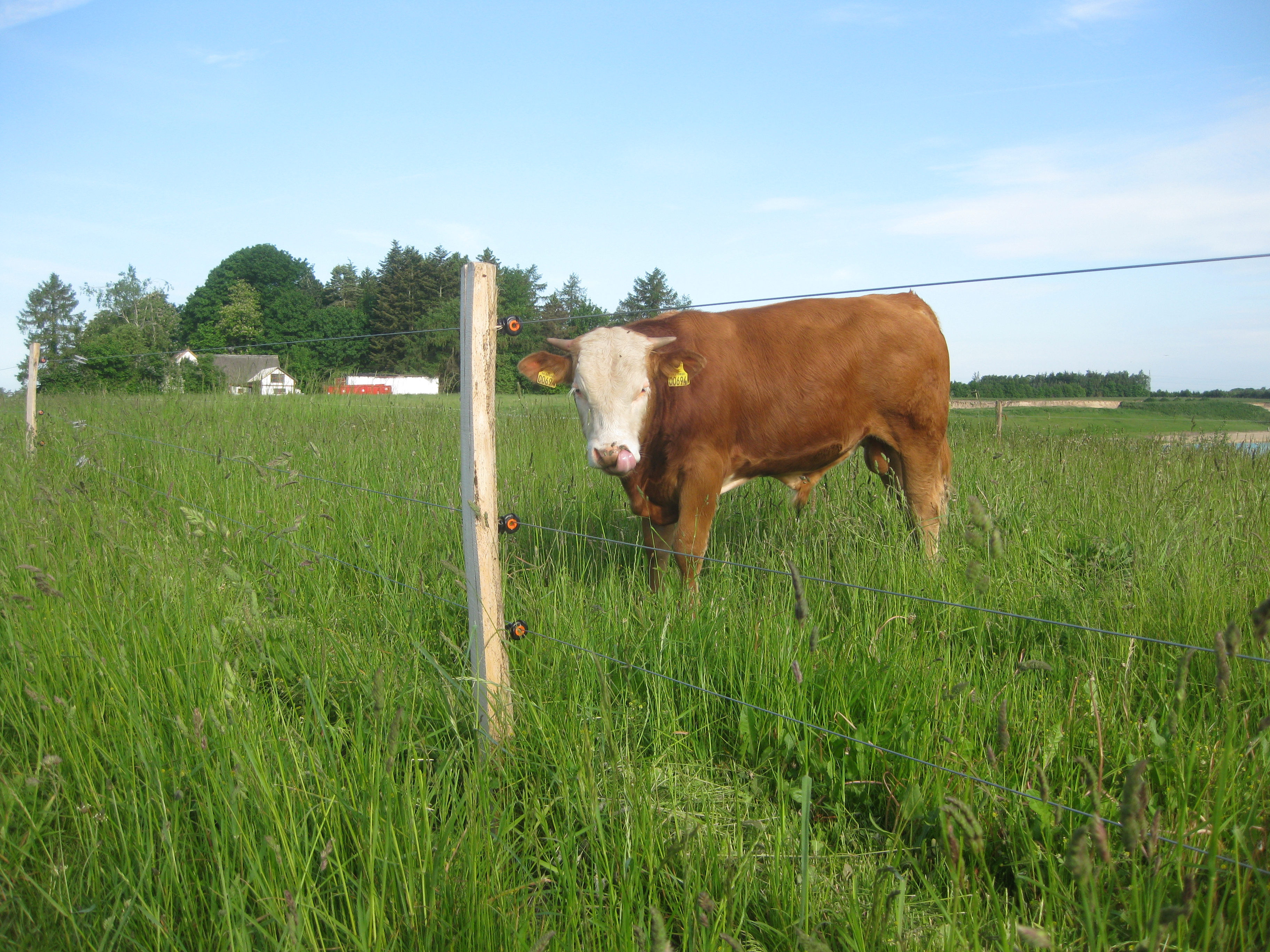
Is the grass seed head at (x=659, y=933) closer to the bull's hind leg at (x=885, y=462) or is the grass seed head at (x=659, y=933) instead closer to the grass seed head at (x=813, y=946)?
the grass seed head at (x=813, y=946)

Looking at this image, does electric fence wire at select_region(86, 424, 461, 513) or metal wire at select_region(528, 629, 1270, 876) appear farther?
electric fence wire at select_region(86, 424, 461, 513)

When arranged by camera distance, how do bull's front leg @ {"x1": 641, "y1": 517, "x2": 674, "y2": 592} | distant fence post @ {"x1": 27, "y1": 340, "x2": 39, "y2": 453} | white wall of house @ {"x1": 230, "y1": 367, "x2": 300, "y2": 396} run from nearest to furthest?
bull's front leg @ {"x1": 641, "y1": 517, "x2": 674, "y2": 592}
distant fence post @ {"x1": 27, "y1": 340, "x2": 39, "y2": 453}
white wall of house @ {"x1": 230, "y1": 367, "x2": 300, "y2": 396}

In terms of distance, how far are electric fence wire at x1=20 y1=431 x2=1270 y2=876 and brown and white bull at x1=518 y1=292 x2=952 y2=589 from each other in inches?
42.5

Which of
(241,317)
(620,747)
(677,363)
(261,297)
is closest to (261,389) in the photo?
(677,363)

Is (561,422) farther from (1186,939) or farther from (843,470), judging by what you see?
(1186,939)

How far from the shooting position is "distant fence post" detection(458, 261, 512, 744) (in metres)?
2.44

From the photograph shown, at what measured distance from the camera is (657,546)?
4703mm

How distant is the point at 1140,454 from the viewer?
754 cm

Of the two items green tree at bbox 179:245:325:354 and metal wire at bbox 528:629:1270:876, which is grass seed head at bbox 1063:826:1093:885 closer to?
metal wire at bbox 528:629:1270:876

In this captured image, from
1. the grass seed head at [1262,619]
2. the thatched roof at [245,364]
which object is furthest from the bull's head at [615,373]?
the thatched roof at [245,364]

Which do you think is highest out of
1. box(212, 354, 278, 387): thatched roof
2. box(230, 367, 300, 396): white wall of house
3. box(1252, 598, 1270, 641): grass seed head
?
box(212, 354, 278, 387): thatched roof

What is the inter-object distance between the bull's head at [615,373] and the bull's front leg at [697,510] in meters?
0.37

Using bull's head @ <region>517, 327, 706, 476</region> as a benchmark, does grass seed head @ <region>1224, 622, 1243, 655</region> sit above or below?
below

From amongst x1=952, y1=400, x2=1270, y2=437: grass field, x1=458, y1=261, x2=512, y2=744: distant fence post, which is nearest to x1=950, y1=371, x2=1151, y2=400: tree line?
x1=952, y1=400, x2=1270, y2=437: grass field
